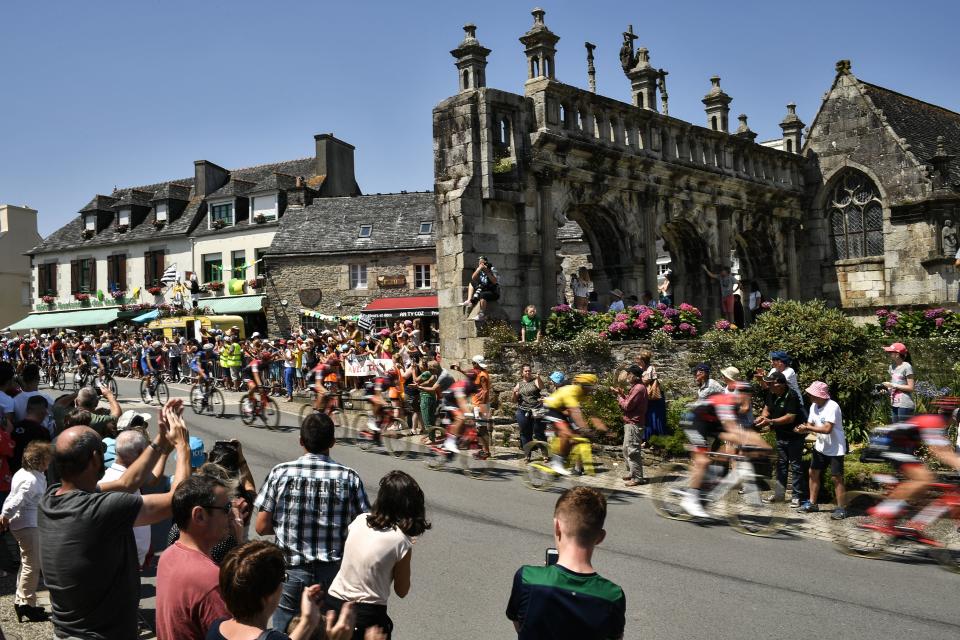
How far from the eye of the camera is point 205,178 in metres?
43.8

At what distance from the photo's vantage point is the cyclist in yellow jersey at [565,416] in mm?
10461

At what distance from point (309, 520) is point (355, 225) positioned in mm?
32830

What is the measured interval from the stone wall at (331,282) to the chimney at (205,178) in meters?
10.4

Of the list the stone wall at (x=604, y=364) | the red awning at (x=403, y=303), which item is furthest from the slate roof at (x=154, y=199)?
the stone wall at (x=604, y=364)

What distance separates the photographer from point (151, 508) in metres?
3.90

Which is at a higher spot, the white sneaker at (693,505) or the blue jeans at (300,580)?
the blue jeans at (300,580)

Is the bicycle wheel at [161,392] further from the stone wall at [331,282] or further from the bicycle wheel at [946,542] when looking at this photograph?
the bicycle wheel at [946,542]

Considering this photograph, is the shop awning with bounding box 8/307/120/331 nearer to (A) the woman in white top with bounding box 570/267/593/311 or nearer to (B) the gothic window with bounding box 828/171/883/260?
(A) the woman in white top with bounding box 570/267/593/311

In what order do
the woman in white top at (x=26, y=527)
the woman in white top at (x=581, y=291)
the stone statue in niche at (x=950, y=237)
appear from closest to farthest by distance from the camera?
the woman in white top at (x=26, y=527)
the woman in white top at (x=581, y=291)
the stone statue in niche at (x=950, y=237)

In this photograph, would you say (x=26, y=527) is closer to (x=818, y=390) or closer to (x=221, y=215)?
(x=818, y=390)

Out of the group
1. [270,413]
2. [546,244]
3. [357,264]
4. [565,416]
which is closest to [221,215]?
[357,264]

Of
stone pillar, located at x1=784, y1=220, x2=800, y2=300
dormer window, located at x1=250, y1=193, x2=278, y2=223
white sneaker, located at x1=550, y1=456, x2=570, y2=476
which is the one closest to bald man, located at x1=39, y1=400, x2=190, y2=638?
white sneaker, located at x1=550, y1=456, x2=570, y2=476

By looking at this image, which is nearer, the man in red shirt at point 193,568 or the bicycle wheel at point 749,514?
the man in red shirt at point 193,568

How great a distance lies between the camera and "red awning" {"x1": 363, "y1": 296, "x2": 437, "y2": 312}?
33.2m
